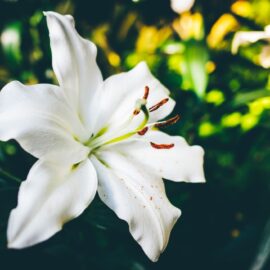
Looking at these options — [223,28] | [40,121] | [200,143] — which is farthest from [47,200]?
[223,28]

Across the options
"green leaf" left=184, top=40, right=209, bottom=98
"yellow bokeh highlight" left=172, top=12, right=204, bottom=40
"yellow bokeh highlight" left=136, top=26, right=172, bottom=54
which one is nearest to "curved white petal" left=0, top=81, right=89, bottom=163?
"green leaf" left=184, top=40, right=209, bottom=98

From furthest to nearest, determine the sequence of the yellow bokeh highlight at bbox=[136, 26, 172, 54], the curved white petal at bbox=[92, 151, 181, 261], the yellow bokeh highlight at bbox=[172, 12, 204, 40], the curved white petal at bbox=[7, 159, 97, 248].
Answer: the yellow bokeh highlight at bbox=[136, 26, 172, 54] < the yellow bokeh highlight at bbox=[172, 12, 204, 40] < the curved white petal at bbox=[92, 151, 181, 261] < the curved white petal at bbox=[7, 159, 97, 248]

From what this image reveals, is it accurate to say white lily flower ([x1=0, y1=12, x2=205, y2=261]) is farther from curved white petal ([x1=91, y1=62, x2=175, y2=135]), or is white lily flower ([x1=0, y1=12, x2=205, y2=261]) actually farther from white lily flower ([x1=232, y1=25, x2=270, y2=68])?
white lily flower ([x1=232, y1=25, x2=270, y2=68])

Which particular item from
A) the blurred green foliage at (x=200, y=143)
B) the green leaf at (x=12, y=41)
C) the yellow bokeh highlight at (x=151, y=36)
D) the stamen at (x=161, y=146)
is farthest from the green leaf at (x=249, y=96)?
the yellow bokeh highlight at (x=151, y=36)

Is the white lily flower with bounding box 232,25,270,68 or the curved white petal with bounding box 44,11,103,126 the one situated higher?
the curved white petal with bounding box 44,11,103,126

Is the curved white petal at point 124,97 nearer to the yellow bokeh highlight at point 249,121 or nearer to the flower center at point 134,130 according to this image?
the flower center at point 134,130

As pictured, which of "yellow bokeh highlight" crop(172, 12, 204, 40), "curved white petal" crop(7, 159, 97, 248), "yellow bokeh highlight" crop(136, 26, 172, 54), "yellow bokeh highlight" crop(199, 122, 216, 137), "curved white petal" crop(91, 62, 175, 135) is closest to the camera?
"curved white petal" crop(7, 159, 97, 248)

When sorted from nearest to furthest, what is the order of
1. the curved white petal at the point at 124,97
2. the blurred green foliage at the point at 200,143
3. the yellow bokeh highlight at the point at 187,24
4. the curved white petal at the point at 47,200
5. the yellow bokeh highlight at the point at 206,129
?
the curved white petal at the point at 47,200
the curved white petal at the point at 124,97
the blurred green foliage at the point at 200,143
the yellow bokeh highlight at the point at 206,129
the yellow bokeh highlight at the point at 187,24
